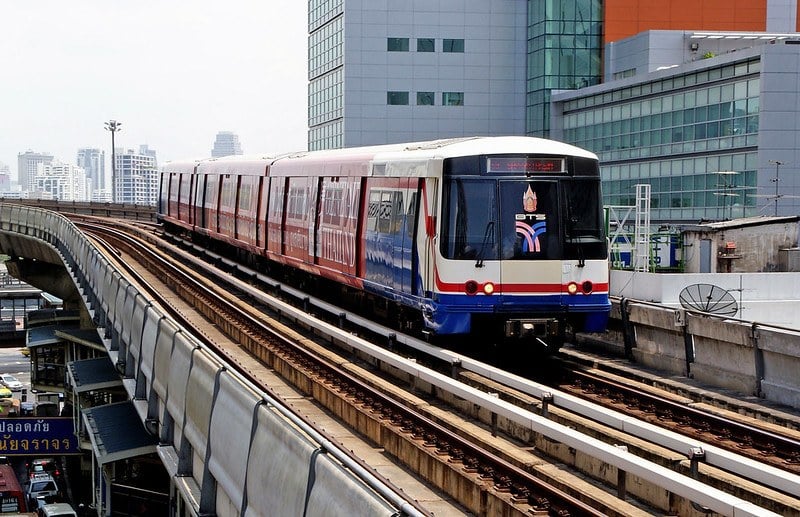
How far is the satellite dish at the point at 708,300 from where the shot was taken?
18.2m

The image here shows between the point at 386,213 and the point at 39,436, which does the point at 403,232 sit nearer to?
the point at 386,213

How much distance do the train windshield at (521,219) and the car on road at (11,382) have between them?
76.7 metres

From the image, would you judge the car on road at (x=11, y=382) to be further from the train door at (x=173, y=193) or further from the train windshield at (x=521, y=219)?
the train windshield at (x=521, y=219)

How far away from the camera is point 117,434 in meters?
19.7

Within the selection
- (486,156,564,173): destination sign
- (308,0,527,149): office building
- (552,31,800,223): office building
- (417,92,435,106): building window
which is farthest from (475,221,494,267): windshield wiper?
(417,92,435,106): building window

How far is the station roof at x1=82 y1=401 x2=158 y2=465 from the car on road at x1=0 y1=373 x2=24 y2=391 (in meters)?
68.6

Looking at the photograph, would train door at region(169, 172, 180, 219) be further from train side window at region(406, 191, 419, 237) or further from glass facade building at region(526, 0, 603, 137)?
train side window at region(406, 191, 419, 237)

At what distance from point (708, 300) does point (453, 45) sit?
50.1 metres

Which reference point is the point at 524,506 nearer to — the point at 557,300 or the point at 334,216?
the point at 557,300

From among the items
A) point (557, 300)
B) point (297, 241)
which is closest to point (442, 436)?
point (557, 300)

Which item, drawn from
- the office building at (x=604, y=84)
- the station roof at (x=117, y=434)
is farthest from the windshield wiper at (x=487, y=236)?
the office building at (x=604, y=84)

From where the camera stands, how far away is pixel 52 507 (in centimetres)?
3959

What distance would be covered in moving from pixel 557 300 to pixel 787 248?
11716mm

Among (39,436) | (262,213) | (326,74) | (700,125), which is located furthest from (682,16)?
(39,436)
